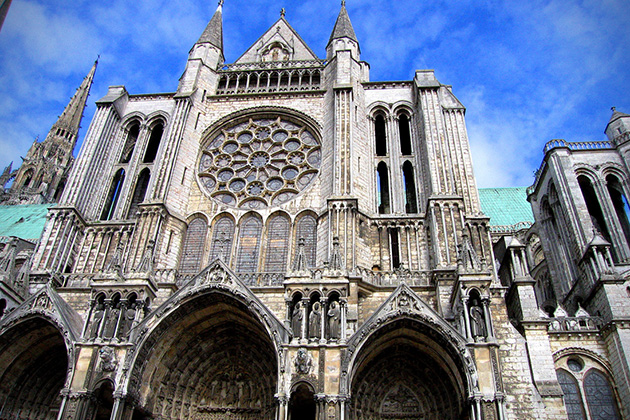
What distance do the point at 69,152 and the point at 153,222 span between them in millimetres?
36067

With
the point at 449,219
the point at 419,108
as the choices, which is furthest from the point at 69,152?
the point at 449,219

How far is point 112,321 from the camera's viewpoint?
13.6 metres

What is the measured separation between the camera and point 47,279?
1628cm

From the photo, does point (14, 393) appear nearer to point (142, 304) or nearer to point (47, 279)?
point (47, 279)

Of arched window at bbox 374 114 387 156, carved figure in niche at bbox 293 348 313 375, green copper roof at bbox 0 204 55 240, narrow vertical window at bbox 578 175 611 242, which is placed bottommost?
carved figure in niche at bbox 293 348 313 375

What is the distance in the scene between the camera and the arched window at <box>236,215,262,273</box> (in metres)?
16.9

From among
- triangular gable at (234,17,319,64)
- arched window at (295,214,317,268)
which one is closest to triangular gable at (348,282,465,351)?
arched window at (295,214,317,268)

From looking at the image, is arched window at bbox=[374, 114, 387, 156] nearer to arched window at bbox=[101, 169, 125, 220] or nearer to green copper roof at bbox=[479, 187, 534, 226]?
arched window at bbox=[101, 169, 125, 220]

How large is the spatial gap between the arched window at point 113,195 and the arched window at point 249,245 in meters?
5.40

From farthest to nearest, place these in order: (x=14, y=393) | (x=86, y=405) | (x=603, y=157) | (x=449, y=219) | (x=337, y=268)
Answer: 1. (x=603, y=157)
2. (x=449, y=219)
3. (x=14, y=393)
4. (x=337, y=268)
5. (x=86, y=405)

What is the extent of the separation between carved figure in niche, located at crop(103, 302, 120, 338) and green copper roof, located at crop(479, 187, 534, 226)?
77.6ft

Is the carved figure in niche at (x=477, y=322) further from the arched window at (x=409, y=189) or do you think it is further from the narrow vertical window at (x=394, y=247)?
the arched window at (x=409, y=189)

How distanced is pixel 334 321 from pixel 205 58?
15.0m

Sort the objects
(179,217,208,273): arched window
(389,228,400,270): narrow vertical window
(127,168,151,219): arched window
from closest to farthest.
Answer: (389,228,400,270): narrow vertical window < (179,217,208,273): arched window < (127,168,151,219): arched window
